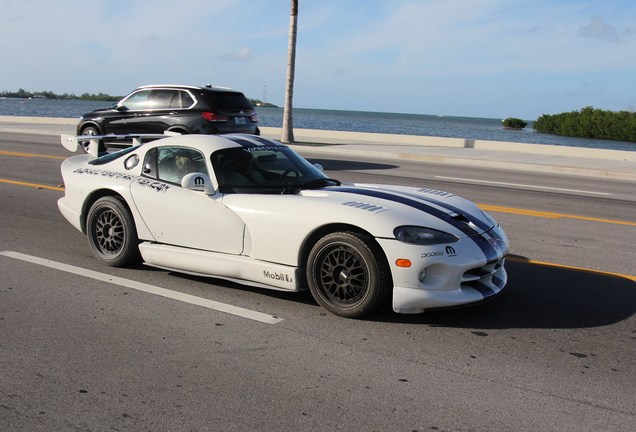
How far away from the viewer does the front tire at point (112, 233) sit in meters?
6.19

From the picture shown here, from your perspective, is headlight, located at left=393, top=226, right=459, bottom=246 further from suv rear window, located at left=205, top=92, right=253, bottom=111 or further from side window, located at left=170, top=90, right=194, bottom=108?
side window, located at left=170, top=90, right=194, bottom=108

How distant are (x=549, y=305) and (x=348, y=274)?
5.76 feet

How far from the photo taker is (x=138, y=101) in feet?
51.1

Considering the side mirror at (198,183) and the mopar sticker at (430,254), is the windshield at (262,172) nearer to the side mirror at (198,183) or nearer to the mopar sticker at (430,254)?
the side mirror at (198,183)

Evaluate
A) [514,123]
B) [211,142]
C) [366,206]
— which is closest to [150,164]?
[211,142]

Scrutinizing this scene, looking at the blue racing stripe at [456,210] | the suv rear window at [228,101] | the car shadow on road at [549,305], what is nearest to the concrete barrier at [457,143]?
the suv rear window at [228,101]

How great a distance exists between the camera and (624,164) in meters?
20.9

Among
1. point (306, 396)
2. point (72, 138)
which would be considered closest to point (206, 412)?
point (306, 396)

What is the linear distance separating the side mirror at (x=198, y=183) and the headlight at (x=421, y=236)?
1723mm

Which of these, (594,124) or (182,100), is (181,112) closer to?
(182,100)

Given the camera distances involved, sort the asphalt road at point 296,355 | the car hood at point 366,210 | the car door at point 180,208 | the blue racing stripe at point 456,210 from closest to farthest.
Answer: the asphalt road at point 296,355 → the car hood at point 366,210 → the blue racing stripe at point 456,210 → the car door at point 180,208

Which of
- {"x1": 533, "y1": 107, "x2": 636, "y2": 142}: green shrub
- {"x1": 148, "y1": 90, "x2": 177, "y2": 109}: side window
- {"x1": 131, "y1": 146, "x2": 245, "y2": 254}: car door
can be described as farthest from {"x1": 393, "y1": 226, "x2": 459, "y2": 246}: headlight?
{"x1": 533, "y1": 107, "x2": 636, "y2": 142}: green shrub

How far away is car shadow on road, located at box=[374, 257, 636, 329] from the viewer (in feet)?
16.6

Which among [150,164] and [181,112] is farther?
[181,112]
